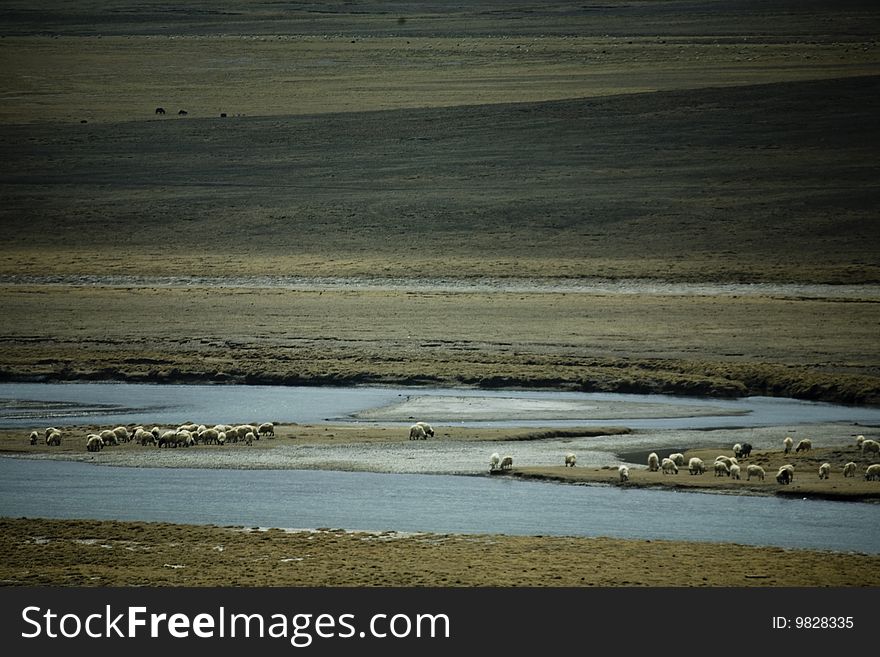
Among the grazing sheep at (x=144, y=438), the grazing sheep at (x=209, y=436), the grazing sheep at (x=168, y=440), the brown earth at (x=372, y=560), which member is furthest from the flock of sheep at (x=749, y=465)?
the grazing sheep at (x=144, y=438)

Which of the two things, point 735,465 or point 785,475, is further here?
point 735,465

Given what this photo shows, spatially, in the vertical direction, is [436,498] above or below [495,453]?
below

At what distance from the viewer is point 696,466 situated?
79.4 ft

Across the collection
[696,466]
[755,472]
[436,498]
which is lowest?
[436,498]

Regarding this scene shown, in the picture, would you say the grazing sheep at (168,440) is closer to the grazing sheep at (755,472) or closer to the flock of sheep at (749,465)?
the flock of sheep at (749,465)

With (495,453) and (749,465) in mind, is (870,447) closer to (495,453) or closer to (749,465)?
(749,465)

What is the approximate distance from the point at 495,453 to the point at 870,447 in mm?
6776

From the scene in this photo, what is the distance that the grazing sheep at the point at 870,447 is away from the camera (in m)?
25.1

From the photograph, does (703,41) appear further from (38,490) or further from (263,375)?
(38,490)

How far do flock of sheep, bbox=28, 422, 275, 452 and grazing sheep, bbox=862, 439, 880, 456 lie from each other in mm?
11629

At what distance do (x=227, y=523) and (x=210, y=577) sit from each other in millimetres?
3629

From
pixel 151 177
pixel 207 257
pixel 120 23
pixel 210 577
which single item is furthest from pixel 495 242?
pixel 120 23

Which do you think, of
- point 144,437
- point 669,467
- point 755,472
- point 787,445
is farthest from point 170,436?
point 787,445

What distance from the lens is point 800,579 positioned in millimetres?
17047
